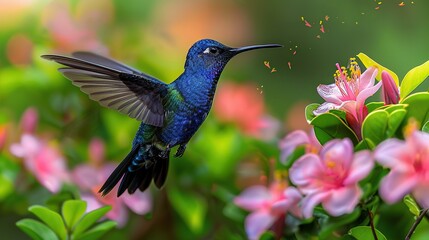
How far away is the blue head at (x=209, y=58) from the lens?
113cm

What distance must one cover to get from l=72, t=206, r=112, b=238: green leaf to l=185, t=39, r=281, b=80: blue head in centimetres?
26

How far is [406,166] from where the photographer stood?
829 mm

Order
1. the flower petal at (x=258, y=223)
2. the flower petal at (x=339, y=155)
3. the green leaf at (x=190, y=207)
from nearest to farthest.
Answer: the flower petal at (x=339, y=155) < the flower petal at (x=258, y=223) < the green leaf at (x=190, y=207)

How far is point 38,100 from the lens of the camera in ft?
6.54

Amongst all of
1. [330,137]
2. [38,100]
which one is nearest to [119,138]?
[38,100]

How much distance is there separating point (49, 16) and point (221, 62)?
1.25m

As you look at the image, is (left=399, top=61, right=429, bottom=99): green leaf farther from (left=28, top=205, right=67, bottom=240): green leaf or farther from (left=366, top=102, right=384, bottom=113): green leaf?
(left=28, top=205, right=67, bottom=240): green leaf

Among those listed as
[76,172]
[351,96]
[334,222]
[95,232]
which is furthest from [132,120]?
[351,96]

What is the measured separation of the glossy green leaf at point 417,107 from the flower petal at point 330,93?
0.29 feet

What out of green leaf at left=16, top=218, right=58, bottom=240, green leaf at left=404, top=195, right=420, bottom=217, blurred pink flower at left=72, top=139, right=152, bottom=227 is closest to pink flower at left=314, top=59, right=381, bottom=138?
green leaf at left=404, top=195, right=420, bottom=217

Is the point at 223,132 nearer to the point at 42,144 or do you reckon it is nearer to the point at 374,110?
the point at 42,144

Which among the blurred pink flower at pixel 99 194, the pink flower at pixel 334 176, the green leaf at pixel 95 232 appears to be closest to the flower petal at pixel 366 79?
the pink flower at pixel 334 176

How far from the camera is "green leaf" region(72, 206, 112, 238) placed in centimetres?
118

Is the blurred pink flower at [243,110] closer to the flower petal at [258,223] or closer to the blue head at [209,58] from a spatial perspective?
the flower petal at [258,223]
